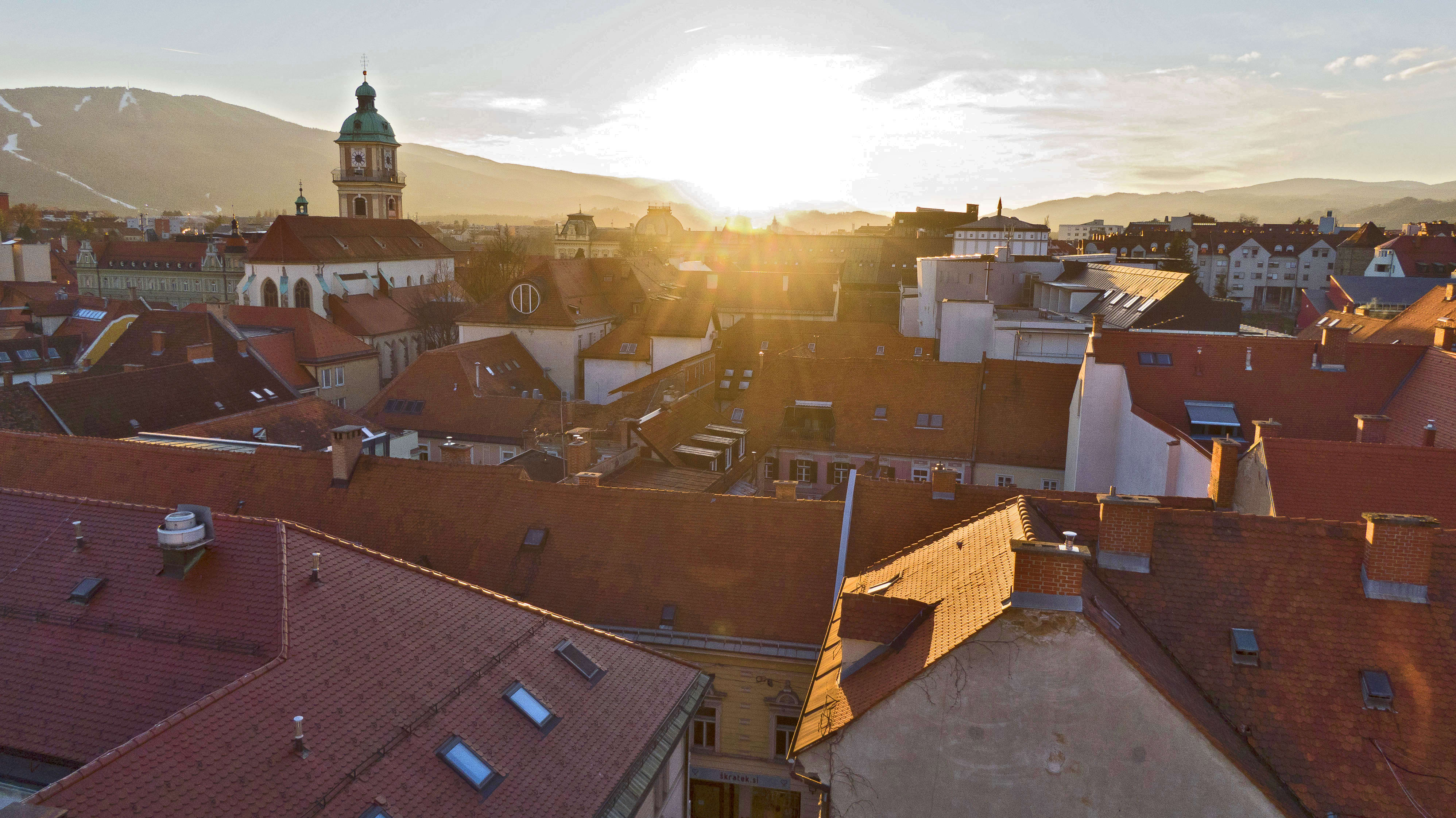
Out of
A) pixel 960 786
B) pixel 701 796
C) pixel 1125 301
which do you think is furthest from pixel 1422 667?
pixel 1125 301

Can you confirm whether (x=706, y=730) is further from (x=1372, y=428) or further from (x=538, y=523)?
(x=1372, y=428)

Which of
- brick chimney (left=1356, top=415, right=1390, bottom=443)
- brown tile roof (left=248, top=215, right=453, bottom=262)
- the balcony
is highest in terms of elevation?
the balcony

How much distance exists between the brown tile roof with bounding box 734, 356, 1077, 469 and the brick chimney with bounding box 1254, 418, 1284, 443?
8.41 meters

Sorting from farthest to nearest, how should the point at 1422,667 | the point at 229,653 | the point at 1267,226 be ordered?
the point at 1267,226 → the point at 1422,667 → the point at 229,653

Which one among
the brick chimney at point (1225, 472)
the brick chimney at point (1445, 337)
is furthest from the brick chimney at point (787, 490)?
the brick chimney at point (1445, 337)

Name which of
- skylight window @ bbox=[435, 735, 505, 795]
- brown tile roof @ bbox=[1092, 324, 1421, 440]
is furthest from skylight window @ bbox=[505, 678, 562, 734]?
brown tile roof @ bbox=[1092, 324, 1421, 440]

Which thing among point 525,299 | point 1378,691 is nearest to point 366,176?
point 525,299

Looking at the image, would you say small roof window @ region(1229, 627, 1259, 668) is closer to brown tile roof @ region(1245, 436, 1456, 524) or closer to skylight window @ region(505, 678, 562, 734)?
brown tile roof @ region(1245, 436, 1456, 524)

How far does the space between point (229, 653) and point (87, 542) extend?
14.1 ft

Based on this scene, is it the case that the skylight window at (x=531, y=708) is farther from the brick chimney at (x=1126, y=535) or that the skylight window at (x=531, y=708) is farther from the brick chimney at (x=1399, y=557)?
the brick chimney at (x=1399, y=557)

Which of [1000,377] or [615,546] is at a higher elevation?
[1000,377]

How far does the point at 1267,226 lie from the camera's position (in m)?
150

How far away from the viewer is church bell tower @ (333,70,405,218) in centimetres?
12150

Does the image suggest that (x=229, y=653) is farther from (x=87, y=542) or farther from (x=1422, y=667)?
(x=1422, y=667)
